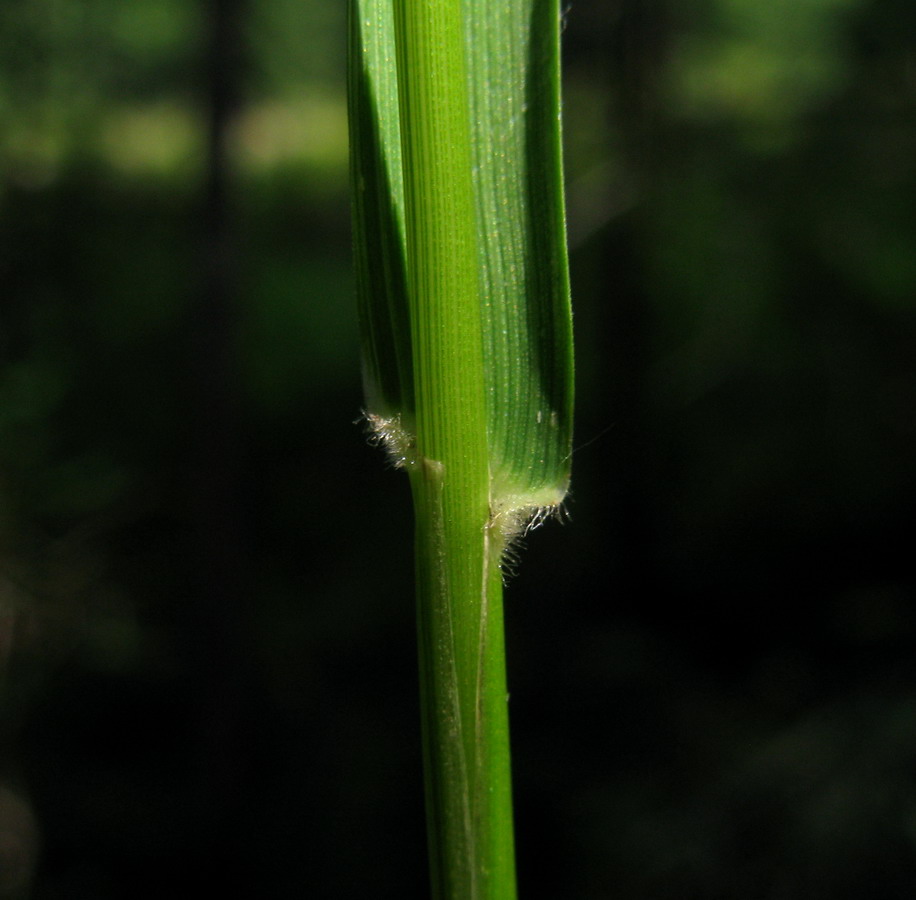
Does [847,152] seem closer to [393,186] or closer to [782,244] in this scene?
[782,244]

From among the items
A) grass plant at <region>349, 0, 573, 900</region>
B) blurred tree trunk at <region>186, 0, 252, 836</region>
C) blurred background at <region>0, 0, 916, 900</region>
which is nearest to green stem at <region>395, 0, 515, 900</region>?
grass plant at <region>349, 0, 573, 900</region>

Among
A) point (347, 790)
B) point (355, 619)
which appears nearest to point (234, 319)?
point (347, 790)

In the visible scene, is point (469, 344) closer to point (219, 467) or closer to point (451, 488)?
point (451, 488)

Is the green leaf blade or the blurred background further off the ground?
the green leaf blade

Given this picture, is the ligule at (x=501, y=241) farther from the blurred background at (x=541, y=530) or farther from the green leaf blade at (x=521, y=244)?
the blurred background at (x=541, y=530)

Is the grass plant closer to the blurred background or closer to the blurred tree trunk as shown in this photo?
the blurred background

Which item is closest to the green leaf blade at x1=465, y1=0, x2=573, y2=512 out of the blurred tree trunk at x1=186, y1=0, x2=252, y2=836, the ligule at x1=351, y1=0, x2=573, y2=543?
the ligule at x1=351, y1=0, x2=573, y2=543

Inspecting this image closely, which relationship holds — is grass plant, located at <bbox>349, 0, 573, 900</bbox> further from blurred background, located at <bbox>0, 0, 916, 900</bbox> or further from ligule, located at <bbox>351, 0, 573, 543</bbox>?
blurred background, located at <bbox>0, 0, 916, 900</bbox>

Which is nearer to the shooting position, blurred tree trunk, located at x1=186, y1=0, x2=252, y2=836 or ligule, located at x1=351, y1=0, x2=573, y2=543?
ligule, located at x1=351, y1=0, x2=573, y2=543
